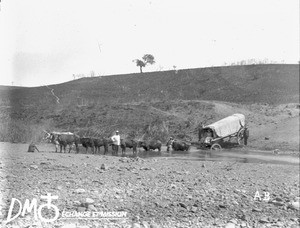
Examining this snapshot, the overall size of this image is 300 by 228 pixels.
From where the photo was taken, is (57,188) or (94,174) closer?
(57,188)

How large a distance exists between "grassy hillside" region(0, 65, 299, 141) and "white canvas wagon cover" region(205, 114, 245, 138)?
17.3 feet

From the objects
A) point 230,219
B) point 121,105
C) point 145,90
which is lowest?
point 230,219

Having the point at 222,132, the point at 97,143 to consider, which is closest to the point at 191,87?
the point at 222,132

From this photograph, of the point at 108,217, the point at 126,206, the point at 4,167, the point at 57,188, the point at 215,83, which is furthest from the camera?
the point at 215,83

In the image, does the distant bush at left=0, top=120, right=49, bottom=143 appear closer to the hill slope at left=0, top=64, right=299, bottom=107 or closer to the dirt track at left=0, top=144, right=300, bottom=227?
the hill slope at left=0, top=64, right=299, bottom=107

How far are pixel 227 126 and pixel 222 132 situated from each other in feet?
2.47

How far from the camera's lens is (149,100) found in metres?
43.8

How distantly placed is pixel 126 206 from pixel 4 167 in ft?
14.7

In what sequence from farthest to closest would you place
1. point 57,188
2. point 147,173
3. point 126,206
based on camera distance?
point 147,173, point 57,188, point 126,206

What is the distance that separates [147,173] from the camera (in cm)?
1179

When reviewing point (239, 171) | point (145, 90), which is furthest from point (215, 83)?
point (239, 171)

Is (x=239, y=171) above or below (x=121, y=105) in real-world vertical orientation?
below

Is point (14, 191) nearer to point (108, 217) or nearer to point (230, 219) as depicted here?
point (108, 217)

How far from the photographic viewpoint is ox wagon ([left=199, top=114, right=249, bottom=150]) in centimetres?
2598
